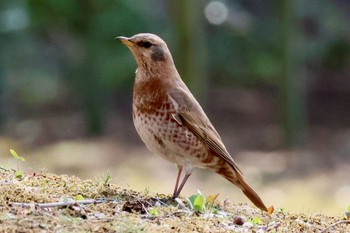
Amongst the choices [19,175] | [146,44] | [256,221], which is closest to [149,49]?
[146,44]

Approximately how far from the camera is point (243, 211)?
18.4ft

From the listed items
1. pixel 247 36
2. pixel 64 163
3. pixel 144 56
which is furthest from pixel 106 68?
pixel 144 56

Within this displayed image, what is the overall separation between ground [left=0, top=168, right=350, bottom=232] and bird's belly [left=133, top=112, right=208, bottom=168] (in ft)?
1.67

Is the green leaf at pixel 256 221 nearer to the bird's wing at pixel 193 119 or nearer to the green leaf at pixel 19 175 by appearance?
the bird's wing at pixel 193 119

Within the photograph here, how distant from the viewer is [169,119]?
621 centimetres

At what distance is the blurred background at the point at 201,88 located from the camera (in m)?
15.0

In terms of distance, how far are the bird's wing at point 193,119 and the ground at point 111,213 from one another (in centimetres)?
69

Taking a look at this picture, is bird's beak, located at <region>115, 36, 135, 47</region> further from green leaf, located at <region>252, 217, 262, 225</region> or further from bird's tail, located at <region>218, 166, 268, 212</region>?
green leaf, located at <region>252, 217, 262, 225</region>

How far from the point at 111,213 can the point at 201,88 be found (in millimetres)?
10529

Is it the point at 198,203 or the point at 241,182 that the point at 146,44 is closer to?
the point at 241,182

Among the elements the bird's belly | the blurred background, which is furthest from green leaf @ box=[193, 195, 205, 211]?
the blurred background

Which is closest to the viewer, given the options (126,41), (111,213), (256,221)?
(111,213)

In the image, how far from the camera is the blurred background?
590 inches

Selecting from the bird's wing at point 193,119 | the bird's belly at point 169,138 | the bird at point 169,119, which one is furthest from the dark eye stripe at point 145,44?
the bird's belly at point 169,138
